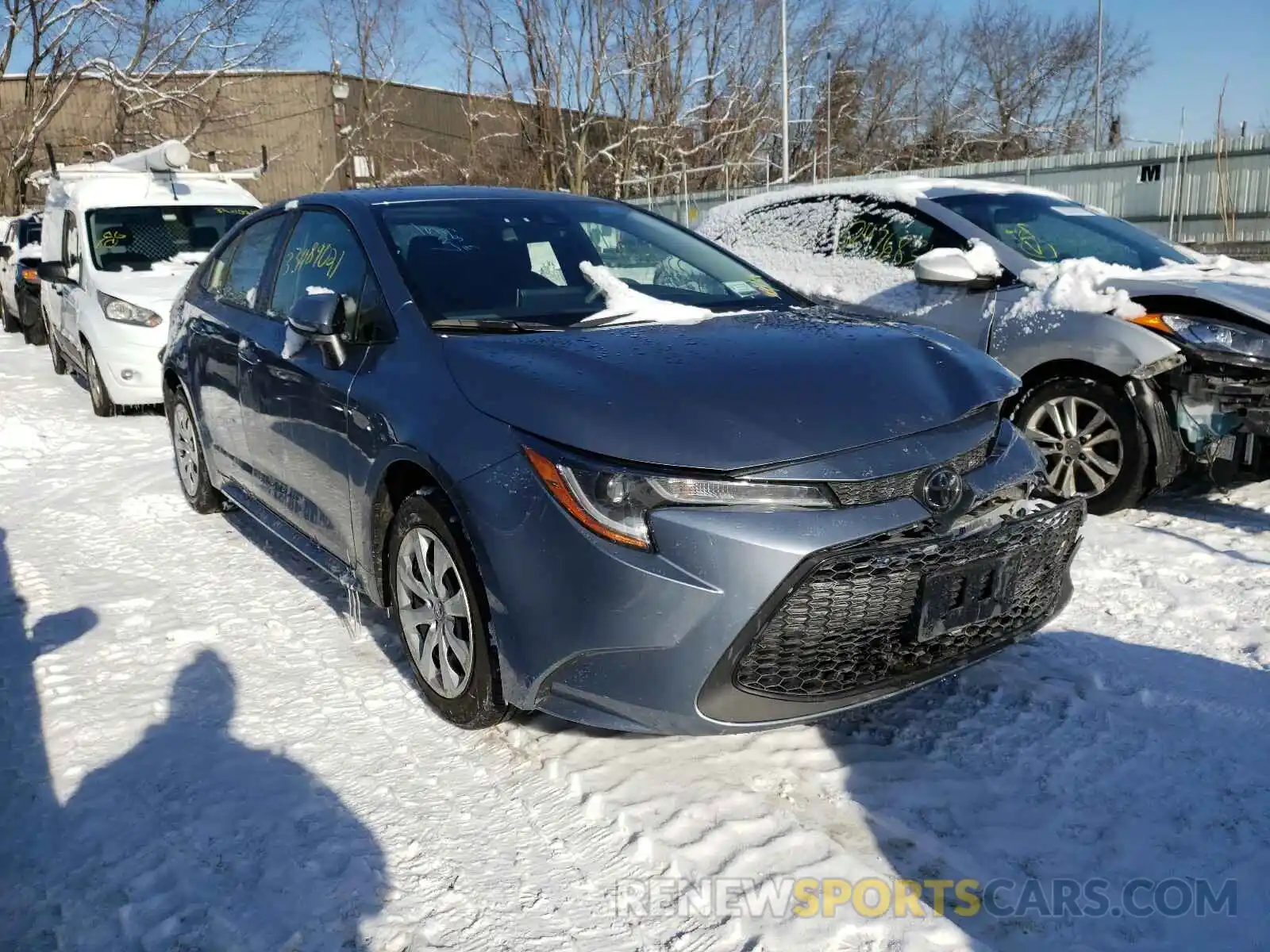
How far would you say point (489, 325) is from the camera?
3059 millimetres

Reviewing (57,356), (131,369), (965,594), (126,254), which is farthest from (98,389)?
(965,594)

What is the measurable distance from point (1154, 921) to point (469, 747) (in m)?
1.77

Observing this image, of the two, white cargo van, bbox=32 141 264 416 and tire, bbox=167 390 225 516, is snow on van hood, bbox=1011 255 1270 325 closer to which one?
tire, bbox=167 390 225 516

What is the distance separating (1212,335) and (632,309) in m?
2.74

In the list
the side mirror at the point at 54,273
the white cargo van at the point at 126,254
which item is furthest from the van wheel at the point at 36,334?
the side mirror at the point at 54,273

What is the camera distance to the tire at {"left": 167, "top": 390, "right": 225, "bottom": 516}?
5.25m

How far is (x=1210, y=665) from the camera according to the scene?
11.0ft

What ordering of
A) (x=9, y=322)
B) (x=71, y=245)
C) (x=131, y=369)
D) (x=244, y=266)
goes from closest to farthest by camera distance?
(x=244, y=266) → (x=131, y=369) → (x=71, y=245) → (x=9, y=322)

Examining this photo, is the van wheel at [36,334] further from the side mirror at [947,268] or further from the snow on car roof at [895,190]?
the side mirror at [947,268]

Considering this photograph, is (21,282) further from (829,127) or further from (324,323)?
(829,127)

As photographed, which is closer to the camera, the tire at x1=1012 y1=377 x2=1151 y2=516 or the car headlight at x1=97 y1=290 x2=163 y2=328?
the tire at x1=1012 y1=377 x2=1151 y2=516

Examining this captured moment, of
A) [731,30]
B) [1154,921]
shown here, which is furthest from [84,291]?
[731,30]

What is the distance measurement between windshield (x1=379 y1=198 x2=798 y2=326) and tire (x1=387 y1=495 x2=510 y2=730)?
0.68 m

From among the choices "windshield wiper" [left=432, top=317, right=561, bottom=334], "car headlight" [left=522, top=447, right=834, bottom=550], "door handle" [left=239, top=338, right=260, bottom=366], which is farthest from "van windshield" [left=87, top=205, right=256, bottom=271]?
"car headlight" [left=522, top=447, right=834, bottom=550]
